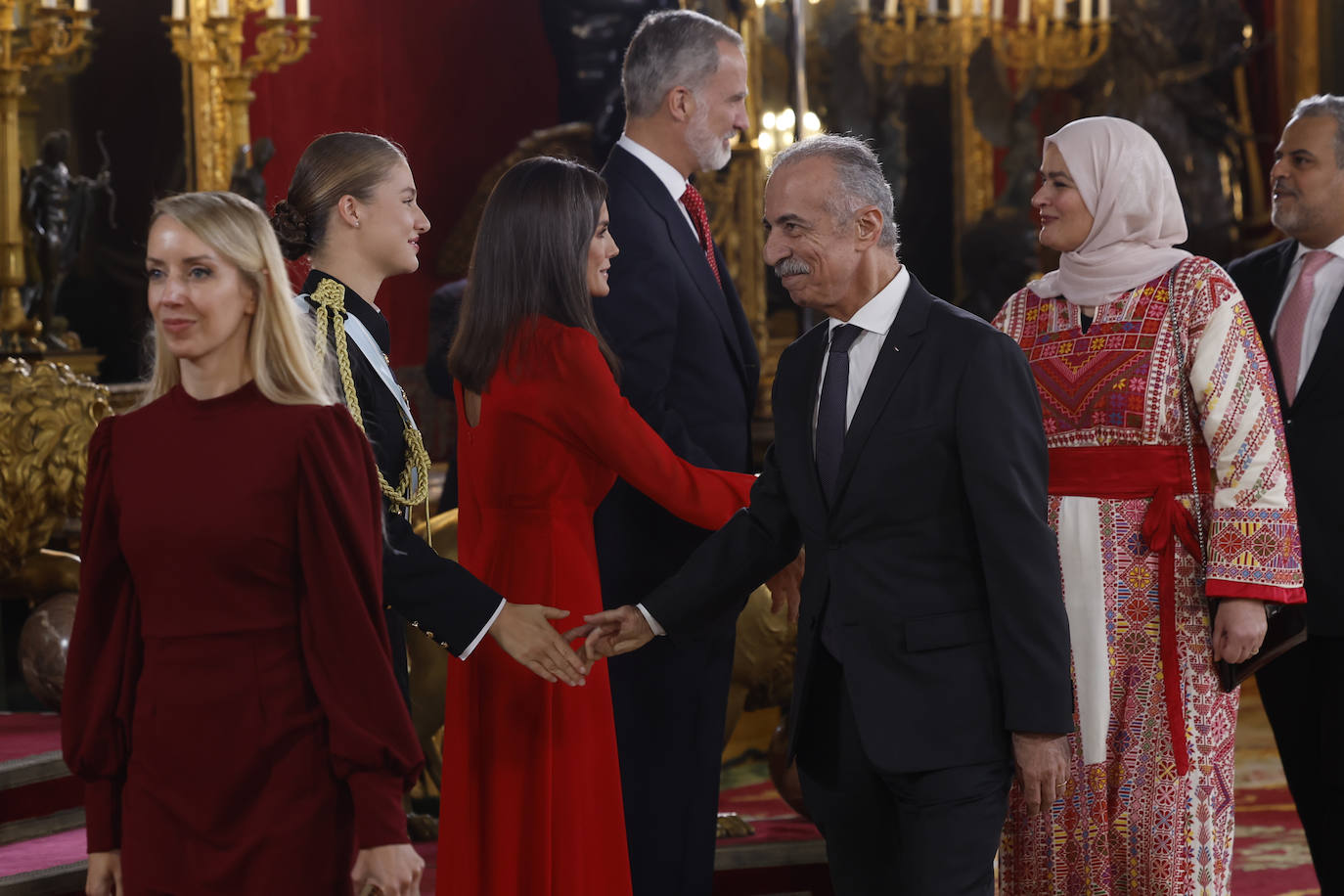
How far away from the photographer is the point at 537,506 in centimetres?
282

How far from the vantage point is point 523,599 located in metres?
2.81

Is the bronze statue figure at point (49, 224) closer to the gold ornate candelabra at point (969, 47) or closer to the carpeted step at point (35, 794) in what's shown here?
the carpeted step at point (35, 794)

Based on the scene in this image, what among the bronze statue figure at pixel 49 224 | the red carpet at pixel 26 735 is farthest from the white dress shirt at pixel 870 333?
the bronze statue figure at pixel 49 224

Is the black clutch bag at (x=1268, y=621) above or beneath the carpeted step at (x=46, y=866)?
above

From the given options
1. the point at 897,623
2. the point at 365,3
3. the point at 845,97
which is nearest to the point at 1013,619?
the point at 897,623

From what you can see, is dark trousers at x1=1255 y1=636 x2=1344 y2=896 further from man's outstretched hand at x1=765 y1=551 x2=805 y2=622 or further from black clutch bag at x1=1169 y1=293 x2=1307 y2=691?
man's outstretched hand at x1=765 y1=551 x2=805 y2=622

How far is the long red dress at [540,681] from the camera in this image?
2775mm

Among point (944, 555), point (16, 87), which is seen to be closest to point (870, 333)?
point (944, 555)

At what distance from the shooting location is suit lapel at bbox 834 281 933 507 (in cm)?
228

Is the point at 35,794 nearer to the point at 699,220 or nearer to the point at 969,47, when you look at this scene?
the point at 699,220

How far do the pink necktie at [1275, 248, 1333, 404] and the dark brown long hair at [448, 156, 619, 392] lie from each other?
1.44 metres

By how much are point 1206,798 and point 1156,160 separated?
3.66 ft

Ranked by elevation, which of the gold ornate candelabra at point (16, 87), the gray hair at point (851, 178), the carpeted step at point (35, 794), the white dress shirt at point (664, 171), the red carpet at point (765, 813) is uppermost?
the gold ornate candelabra at point (16, 87)

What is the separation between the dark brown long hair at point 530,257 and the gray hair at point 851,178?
1.50 feet
